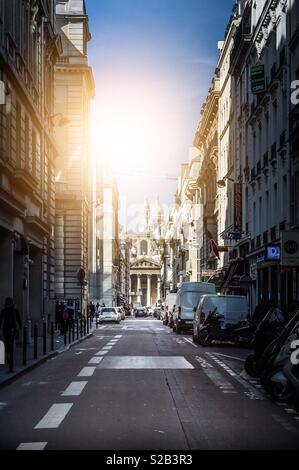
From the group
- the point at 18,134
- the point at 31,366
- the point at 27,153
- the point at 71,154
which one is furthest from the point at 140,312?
the point at 31,366

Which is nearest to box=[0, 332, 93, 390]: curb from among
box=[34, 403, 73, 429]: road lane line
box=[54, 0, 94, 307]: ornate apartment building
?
Result: box=[34, 403, 73, 429]: road lane line

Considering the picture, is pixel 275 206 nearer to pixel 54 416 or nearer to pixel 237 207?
pixel 237 207

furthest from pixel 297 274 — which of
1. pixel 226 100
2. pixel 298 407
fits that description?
pixel 226 100

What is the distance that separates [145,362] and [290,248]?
5.94 metres

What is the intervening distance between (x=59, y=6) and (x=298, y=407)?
60.5 meters

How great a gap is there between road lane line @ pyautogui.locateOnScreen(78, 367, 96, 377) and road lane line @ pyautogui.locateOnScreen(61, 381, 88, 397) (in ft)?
5.92

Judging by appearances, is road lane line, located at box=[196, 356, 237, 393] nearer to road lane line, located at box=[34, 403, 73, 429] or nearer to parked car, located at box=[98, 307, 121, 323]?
road lane line, located at box=[34, 403, 73, 429]

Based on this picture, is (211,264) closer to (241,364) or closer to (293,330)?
(241,364)

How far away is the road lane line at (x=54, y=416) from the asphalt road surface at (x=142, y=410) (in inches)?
0.5

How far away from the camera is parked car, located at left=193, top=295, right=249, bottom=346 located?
3177 centimetres

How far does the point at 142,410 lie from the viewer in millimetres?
12961

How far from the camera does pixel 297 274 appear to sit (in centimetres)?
3506

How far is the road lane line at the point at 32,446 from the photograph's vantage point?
9.51m

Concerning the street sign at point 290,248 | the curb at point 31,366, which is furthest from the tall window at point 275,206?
the street sign at point 290,248
